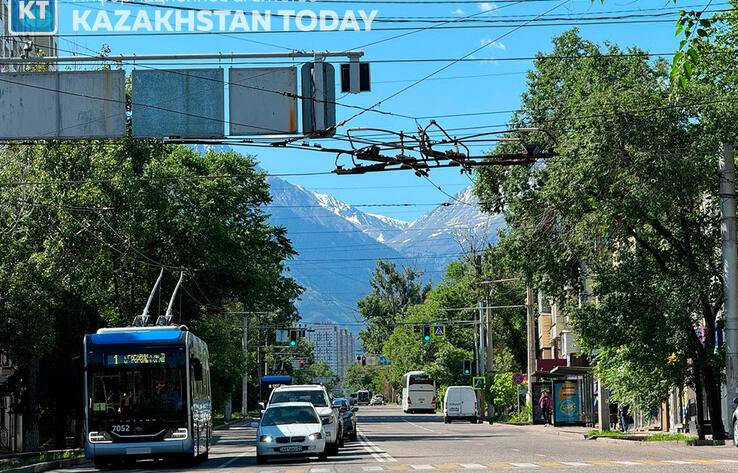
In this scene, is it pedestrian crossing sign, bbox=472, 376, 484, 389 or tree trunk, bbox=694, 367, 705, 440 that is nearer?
tree trunk, bbox=694, 367, 705, 440

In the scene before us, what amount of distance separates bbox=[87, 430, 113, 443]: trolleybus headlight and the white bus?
7655 centimetres

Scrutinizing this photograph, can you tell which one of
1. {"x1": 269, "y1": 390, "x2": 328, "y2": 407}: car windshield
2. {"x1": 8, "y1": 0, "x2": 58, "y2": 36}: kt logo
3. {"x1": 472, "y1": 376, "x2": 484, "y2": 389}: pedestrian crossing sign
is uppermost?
{"x1": 8, "y1": 0, "x2": 58, "y2": 36}: kt logo

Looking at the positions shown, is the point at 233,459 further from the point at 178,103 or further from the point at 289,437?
the point at 178,103

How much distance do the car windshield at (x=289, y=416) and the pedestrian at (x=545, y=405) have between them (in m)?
28.8

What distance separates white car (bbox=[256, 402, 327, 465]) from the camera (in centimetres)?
2775

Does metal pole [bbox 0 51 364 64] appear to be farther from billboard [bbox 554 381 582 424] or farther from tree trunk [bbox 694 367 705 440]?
billboard [bbox 554 381 582 424]

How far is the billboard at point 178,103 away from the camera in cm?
2211

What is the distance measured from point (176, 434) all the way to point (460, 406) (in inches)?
1768

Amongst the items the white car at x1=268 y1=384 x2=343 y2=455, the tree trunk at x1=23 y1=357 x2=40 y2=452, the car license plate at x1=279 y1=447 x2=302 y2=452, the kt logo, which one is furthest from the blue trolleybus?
the kt logo

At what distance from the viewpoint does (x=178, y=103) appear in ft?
72.8

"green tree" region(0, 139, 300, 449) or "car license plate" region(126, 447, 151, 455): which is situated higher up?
"green tree" region(0, 139, 300, 449)

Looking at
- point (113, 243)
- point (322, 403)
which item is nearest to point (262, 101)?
point (322, 403)

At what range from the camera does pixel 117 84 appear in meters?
22.1

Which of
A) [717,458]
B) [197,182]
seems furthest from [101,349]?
[197,182]
